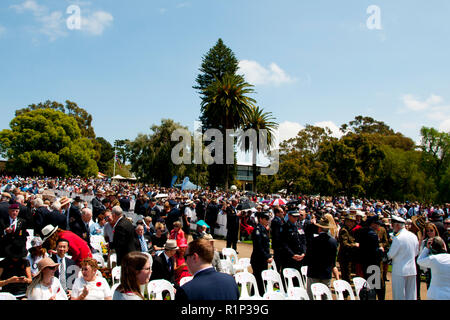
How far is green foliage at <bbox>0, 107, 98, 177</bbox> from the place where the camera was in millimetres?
50188

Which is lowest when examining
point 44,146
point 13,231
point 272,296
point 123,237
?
point 272,296

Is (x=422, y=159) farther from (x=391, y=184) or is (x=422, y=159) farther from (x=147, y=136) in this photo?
(x=147, y=136)

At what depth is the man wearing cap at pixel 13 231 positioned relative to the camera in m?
5.38

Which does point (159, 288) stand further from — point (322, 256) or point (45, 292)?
point (322, 256)

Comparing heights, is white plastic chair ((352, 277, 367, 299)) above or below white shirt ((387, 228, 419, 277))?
below

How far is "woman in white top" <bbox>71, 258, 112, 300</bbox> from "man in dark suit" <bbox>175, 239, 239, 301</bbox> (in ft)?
7.89

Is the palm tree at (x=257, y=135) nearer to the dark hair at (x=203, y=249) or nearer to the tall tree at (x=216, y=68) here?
the tall tree at (x=216, y=68)

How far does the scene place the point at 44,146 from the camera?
52500mm

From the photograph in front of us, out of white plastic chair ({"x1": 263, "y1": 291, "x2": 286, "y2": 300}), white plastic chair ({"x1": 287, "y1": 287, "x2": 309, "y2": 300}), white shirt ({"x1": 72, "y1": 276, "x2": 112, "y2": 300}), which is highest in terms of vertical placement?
white shirt ({"x1": 72, "y1": 276, "x2": 112, "y2": 300})

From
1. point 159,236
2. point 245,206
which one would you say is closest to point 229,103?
point 245,206

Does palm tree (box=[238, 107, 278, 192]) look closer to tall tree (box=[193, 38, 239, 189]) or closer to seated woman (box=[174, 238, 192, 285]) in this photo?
tall tree (box=[193, 38, 239, 189])

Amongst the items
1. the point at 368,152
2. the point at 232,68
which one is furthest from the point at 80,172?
the point at 368,152

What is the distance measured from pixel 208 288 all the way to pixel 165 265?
3310 millimetres

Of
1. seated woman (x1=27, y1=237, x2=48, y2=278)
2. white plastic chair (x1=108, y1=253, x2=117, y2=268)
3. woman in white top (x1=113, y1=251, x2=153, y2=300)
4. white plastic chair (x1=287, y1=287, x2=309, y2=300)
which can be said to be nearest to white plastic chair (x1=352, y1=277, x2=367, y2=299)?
white plastic chair (x1=287, y1=287, x2=309, y2=300)
